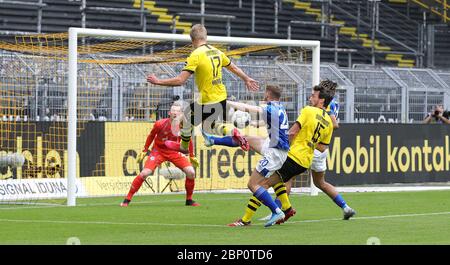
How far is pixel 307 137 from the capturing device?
15.9m

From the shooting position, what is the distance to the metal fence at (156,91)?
23625mm

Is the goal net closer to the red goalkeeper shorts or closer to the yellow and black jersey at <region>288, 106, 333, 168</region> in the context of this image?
the red goalkeeper shorts

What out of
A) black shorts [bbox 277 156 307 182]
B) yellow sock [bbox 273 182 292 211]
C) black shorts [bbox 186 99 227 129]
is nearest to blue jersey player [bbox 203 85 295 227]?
black shorts [bbox 277 156 307 182]

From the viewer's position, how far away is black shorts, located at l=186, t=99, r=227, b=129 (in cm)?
1606

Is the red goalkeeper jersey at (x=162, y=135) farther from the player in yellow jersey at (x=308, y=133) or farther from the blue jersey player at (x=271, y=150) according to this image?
the blue jersey player at (x=271, y=150)

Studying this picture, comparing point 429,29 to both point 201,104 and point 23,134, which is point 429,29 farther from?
point 201,104

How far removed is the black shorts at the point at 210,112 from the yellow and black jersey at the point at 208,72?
72 millimetres

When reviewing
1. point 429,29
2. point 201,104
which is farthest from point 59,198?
point 429,29

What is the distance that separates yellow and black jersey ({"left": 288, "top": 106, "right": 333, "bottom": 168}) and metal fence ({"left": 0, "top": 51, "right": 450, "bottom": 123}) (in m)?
8.84

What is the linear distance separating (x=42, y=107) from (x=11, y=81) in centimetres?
134

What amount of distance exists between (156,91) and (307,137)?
1060cm
